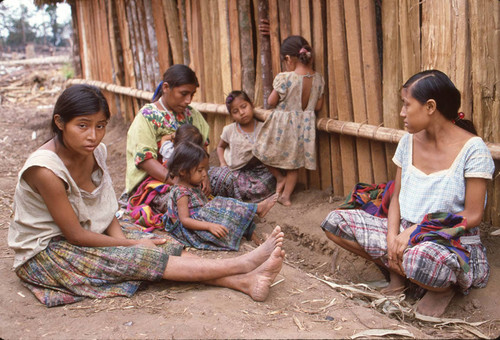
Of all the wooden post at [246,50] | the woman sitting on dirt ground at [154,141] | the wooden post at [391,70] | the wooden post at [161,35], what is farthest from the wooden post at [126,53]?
the wooden post at [391,70]

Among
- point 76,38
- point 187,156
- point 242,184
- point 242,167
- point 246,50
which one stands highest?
point 76,38

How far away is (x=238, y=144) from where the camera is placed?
16.1 feet

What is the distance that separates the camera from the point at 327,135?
4.50m

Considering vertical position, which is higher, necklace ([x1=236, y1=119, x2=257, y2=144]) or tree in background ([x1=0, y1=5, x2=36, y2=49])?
tree in background ([x1=0, y1=5, x2=36, y2=49])

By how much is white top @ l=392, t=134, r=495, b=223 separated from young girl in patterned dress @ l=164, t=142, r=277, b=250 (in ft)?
3.42

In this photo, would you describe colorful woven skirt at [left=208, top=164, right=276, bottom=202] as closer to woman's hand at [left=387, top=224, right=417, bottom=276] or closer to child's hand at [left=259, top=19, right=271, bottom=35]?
child's hand at [left=259, top=19, right=271, bottom=35]

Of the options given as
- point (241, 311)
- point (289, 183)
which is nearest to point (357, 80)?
point (289, 183)

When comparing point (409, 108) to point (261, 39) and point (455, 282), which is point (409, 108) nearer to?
point (455, 282)

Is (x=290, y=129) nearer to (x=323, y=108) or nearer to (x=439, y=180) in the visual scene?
(x=323, y=108)

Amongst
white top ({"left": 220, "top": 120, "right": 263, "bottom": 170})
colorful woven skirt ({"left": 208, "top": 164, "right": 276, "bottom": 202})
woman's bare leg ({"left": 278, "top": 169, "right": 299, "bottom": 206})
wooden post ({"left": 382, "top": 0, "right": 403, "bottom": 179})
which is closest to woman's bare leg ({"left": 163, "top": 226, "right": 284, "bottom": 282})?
wooden post ({"left": 382, "top": 0, "right": 403, "bottom": 179})

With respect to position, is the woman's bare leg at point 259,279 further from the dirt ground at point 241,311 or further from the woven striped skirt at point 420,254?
the woven striped skirt at point 420,254

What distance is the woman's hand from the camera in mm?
2861

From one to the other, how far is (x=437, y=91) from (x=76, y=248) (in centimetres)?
223

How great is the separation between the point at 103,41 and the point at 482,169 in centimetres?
767
